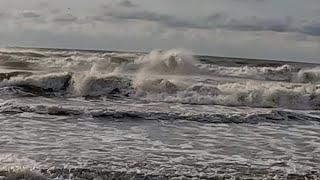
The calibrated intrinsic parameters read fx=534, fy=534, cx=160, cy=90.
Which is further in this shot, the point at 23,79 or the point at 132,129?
the point at 23,79

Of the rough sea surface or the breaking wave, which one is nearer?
the rough sea surface

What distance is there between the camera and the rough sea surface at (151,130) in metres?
7.00

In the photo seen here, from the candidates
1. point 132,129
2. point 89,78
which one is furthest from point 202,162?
point 89,78

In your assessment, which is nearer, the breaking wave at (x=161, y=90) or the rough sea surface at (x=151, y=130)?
the rough sea surface at (x=151, y=130)

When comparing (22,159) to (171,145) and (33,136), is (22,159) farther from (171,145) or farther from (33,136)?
(171,145)

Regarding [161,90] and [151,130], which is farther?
[161,90]

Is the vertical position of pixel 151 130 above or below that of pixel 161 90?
below

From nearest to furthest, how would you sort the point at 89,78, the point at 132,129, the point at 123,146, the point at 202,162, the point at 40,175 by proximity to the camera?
1. the point at 40,175
2. the point at 202,162
3. the point at 123,146
4. the point at 132,129
5. the point at 89,78

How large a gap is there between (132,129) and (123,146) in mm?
1865

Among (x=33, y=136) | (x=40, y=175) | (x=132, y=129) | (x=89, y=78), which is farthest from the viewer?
(x=89, y=78)

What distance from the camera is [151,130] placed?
10336mm

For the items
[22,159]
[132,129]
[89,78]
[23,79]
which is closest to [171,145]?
[132,129]

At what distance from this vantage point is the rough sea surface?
7.00 m

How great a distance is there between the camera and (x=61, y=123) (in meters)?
10.7
